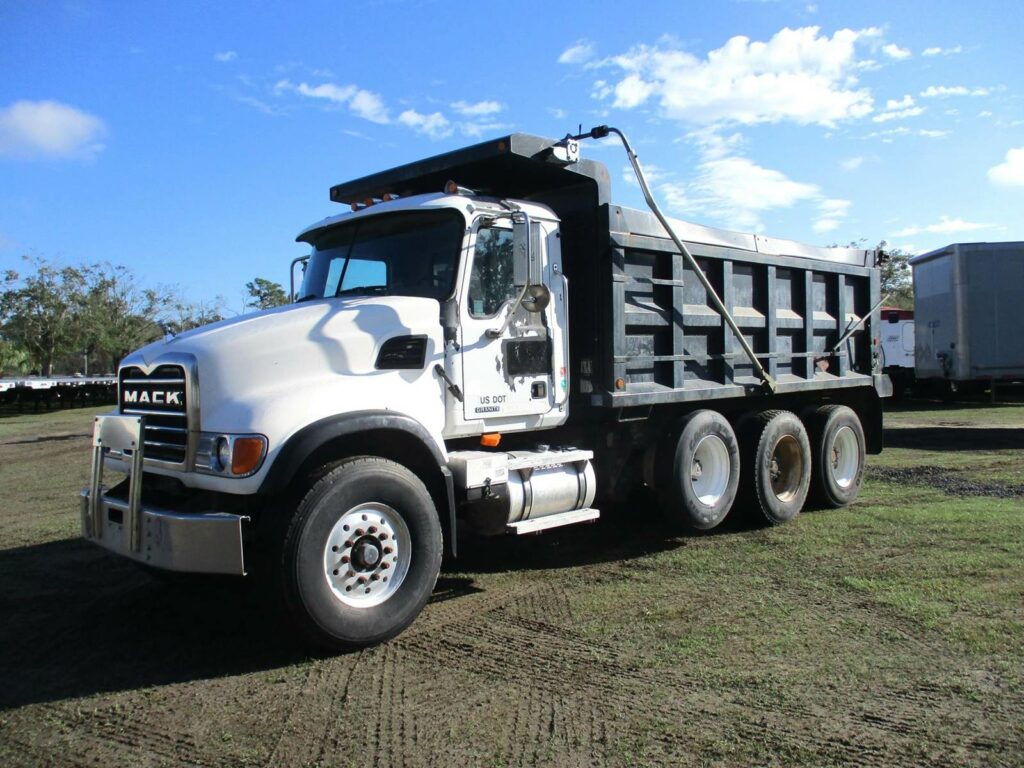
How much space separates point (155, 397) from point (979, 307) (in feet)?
63.3

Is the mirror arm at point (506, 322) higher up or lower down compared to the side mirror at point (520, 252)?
lower down

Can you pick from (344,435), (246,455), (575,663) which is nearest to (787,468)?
(575,663)

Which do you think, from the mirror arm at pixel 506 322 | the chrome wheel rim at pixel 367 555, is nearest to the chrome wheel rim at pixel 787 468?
the mirror arm at pixel 506 322

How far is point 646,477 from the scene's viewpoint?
24.1 ft

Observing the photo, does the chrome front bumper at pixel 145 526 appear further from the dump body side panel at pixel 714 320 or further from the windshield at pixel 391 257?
the dump body side panel at pixel 714 320

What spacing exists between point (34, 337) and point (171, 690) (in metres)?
52.8

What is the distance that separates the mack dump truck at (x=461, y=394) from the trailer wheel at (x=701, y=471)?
0.9 inches

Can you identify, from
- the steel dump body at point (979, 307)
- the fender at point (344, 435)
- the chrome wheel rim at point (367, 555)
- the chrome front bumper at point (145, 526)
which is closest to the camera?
the chrome front bumper at point (145, 526)

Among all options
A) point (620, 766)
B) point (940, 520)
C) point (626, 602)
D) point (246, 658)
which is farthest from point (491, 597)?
point (940, 520)

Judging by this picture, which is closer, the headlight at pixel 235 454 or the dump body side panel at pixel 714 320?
the headlight at pixel 235 454

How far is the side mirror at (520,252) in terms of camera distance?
5.55 metres

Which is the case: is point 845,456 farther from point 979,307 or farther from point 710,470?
point 979,307

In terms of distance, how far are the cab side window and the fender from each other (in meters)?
1.07

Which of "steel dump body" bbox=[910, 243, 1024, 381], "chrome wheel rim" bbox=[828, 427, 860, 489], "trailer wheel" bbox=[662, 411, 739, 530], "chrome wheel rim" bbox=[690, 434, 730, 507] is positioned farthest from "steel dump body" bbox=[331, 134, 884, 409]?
"steel dump body" bbox=[910, 243, 1024, 381]
